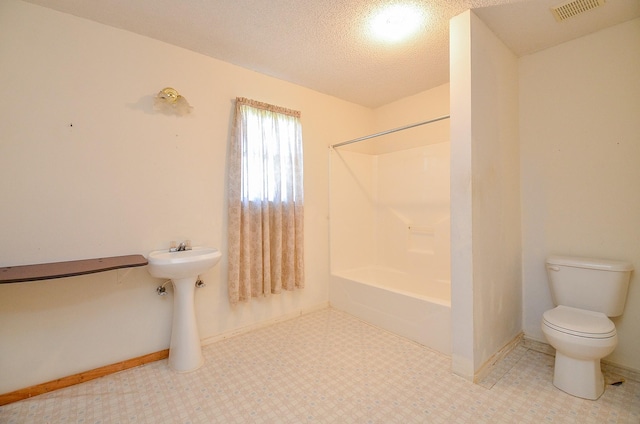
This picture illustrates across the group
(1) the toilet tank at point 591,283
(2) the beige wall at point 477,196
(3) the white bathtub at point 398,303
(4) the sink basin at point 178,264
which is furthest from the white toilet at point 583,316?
(4) the sink basin at point 178,264

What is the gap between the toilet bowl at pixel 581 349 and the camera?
149 cm

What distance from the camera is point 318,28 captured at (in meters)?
1.87

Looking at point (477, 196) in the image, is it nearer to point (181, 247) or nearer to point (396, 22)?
point (396, 22)

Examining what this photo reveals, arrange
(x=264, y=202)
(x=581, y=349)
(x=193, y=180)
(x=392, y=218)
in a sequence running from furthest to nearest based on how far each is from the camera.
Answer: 1. (x=392, y=218)
2. (x=264, y=202)
3. (x=193, y=180)
4. (x=581, y=349)

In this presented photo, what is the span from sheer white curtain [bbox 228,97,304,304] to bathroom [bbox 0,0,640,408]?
0.47 ft

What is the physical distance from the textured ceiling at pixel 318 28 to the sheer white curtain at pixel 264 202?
47 cm

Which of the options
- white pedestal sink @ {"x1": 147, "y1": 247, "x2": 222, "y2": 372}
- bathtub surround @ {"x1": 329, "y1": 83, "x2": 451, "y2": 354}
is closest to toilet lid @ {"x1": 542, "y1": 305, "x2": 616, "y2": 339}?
bathtub surround @ {"x1": 329, "y1": 83, "x2": 451, "y2": 354}

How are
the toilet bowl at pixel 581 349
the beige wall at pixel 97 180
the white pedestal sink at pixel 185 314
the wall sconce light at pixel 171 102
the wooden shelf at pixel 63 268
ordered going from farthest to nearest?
the wall sconce light at pixel 171 102 < the white pedestal sink at pixel 185 314 < the beige wall at pixel 97 180 < the toilet bowl at pixel 581 349 < the wooden shelf at pixel 63 268

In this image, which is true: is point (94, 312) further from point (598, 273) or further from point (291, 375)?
point (598, 273)

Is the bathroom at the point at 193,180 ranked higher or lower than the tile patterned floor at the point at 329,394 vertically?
higher

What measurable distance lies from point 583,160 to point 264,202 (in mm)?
Answer: 2495

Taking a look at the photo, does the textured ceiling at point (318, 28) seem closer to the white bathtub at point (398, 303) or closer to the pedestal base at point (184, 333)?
the pedestal base at point (184, 333)

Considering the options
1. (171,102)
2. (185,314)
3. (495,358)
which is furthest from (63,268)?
(495,358)

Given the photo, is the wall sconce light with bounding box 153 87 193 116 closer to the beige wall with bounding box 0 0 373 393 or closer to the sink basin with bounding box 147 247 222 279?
the beige wall with bounding box 0 0 373 393
